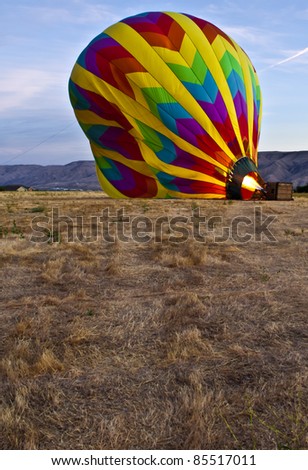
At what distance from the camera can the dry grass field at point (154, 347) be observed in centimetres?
311

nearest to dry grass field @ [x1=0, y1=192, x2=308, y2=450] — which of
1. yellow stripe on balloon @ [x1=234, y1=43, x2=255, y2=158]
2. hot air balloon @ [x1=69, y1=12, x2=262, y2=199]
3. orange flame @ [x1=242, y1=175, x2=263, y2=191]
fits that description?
hot air balloon @ [x1=69, y1=12, x2=262, y2=199]

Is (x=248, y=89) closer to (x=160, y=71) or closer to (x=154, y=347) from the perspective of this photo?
(x=160, y=71)

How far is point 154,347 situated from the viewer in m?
4.55

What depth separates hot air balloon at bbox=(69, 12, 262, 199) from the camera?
15.1m

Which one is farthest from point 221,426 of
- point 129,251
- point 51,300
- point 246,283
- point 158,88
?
point 158,88

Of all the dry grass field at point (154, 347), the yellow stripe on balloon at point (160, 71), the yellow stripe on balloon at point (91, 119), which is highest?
the yellow stripe on balloon at point (160, 71)

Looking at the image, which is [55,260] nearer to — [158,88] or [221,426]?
[221,426]

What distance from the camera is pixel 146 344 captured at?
4637mm

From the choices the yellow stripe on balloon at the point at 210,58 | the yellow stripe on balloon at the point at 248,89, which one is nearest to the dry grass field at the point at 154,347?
the yellow stripe on balloon at the point at 210,58

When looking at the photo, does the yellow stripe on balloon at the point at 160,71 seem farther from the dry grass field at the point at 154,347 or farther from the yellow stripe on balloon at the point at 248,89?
the dry grass field at the point at 154,347

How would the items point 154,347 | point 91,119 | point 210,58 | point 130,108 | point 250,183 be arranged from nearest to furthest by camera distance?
point 154,347
point 210,58
point 130,108
point 91,119
point 250,183

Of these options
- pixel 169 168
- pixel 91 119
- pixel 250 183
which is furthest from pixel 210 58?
pixel 250 183

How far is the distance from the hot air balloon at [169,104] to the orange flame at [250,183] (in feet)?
0.46

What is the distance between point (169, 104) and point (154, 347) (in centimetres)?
1226
